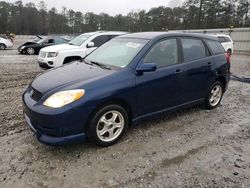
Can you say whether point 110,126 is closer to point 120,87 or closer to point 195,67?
point 120,87

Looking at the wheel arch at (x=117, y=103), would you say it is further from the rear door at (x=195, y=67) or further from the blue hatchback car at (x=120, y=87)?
the rear door at (x=195, y=67)

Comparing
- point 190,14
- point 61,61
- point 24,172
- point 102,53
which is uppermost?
point 190,14

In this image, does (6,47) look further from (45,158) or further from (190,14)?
(190,14)

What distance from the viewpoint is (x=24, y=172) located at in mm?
2996

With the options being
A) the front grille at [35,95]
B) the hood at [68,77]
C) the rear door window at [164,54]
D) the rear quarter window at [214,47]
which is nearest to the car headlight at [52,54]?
the hood at [68,77]

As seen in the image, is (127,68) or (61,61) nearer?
(127,68)

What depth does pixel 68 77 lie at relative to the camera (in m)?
3.64

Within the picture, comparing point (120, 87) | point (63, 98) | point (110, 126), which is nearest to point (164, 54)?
point (120, 87)

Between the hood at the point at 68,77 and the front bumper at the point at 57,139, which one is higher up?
the hood at the point at 68,77

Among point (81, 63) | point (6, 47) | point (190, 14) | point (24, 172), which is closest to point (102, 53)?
point (81, 63)

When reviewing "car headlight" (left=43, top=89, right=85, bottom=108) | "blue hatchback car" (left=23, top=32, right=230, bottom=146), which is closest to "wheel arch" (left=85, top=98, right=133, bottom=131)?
"blue hatchback car" (left=23, top=32, right=230, bottom=146)

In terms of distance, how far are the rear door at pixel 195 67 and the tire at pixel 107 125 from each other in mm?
1485

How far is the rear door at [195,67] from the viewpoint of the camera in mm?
4488

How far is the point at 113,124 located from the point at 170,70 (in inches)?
54.9
